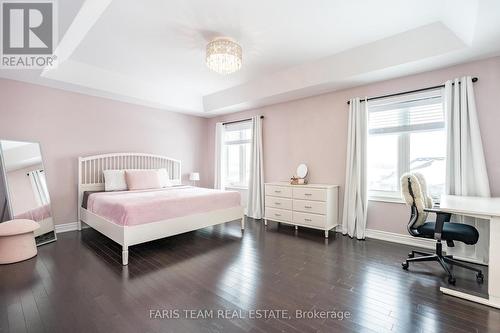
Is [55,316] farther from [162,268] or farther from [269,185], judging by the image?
[269,185]

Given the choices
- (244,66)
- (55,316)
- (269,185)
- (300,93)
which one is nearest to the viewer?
(55,316)

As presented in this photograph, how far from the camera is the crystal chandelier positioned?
106 inches

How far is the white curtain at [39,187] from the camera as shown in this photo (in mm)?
3371

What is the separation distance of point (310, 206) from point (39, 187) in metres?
4.21

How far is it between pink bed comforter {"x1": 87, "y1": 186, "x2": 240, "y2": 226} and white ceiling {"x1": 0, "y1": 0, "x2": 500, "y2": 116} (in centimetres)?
198

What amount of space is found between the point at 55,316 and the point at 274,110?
14.0 feet

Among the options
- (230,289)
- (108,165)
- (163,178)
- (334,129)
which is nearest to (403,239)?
(334,129)

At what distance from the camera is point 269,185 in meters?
4.29

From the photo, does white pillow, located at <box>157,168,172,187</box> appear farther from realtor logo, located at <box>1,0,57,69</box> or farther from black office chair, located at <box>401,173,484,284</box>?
black office chair, located at <box>401,173,484,284</box>

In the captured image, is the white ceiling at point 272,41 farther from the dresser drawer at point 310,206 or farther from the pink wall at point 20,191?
the dresser drawer at point 310,206

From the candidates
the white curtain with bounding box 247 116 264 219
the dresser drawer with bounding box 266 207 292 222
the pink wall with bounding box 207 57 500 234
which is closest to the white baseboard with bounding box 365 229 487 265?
the pink wall with bounding box 207 57 500 234

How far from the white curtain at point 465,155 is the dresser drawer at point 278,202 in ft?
7.12

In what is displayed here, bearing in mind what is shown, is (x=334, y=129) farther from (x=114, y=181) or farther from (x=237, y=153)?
(x=114, y=181)

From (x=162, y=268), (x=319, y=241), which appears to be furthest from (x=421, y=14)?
(x=162, y=268)
